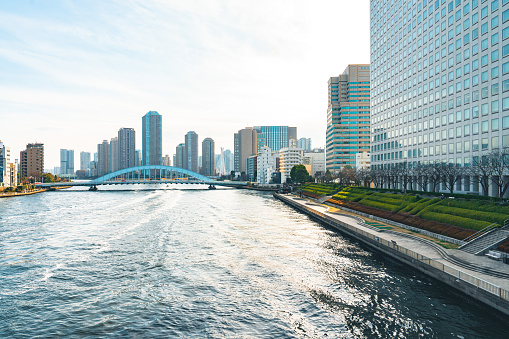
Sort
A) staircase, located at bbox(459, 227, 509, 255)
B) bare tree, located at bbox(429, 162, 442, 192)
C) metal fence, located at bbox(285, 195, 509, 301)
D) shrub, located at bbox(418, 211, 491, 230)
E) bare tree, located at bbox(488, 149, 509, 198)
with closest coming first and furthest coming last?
metal fence, located at bbox(285, 195, 509, 301) → staircase, located at bbox(459, 227, 509, 255) → shrub, located at bbox(418, 211, 491, 230) → bare tree, located at bbox(488, 149, 509, 198) → bare tree, located at bbox(429, 162, 442, 192)

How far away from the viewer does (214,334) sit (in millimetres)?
24844

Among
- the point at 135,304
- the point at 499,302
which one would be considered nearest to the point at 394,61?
the point at 499,302

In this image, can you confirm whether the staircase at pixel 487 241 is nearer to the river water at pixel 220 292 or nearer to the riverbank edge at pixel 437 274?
the riverbank edge at pixel 437 274

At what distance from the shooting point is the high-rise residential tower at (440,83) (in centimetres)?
6888

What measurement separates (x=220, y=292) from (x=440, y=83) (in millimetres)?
81183

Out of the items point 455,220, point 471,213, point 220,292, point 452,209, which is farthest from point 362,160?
point 220,292

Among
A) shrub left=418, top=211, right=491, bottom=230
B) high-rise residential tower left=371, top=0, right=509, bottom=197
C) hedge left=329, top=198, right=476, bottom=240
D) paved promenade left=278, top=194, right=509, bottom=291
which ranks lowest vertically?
paved promenade left=278, top=194, right=509, bottom=291

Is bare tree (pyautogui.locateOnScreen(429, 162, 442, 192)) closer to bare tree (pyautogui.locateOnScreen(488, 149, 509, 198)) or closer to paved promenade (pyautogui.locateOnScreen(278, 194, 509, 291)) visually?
bare tree (pyautogui.locateOnScreen(488, 149, 509, 198))

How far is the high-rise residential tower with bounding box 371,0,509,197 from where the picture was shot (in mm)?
68875

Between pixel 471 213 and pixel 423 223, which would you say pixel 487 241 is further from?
pixel 423 223

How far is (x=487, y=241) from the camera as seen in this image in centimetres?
3941

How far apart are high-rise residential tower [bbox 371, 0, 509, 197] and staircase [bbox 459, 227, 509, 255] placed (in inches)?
1344

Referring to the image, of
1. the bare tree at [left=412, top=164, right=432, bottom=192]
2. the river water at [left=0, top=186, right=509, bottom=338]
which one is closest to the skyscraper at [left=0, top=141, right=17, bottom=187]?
the river water at [left=0, top=186, right=509, bottom=338]

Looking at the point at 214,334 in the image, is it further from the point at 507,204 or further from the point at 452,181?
the point at 452,181
